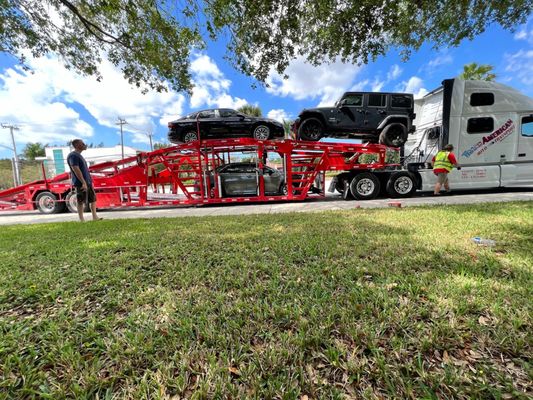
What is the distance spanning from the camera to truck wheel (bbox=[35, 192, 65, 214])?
940cm

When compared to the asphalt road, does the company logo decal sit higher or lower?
higher

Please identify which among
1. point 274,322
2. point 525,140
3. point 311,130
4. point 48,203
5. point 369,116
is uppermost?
point 369,116

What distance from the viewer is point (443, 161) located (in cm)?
838

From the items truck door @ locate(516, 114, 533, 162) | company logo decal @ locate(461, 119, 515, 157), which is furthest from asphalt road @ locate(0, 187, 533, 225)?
company logo decal @ locate(461, 119, 515, 157)

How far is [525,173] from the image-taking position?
881cm

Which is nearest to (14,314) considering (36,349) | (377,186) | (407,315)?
(36,349)

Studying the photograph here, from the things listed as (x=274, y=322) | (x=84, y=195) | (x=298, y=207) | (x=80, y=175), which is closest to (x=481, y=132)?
(x=298, y=207)

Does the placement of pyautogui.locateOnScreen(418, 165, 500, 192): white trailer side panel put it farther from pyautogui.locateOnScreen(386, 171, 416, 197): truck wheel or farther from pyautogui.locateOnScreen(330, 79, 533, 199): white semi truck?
pyautogui.locateOnScreen(386, 171, 416, 197): truck wheel

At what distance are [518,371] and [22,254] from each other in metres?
4.93

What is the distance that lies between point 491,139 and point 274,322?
1068 centimetres

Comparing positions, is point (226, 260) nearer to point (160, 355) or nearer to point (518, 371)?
point (160, 355)

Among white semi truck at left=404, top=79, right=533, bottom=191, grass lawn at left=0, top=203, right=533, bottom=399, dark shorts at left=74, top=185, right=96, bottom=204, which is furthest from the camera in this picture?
white semi truck at left=404, top=79, right=533, bottom=191

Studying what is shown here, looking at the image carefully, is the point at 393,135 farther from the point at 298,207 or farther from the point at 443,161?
the point at 298,207

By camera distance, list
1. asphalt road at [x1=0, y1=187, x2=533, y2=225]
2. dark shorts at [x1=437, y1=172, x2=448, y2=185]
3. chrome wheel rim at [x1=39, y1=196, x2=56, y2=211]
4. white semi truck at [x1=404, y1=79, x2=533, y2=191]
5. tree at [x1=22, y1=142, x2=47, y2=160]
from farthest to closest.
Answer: tree at [x1=22, y1=142, x2=47, y2=160] < chrome wheel rim at [x1=39, y1=196, x2=56, y2=211] < dark shorts at [x1=437, y1=172, x2=448, y2=185] < white semi truck at [x1=404, y1=79, x2=533, y2=191] < asphalt road at [x1=0, y1=187, x2=533, y2=225]
